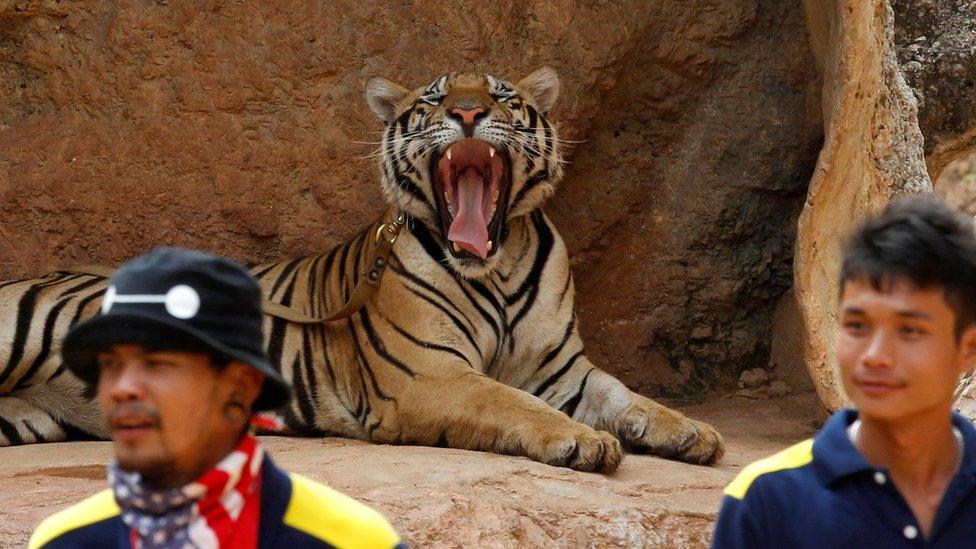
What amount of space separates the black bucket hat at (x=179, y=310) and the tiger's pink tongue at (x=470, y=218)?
3.95 metres

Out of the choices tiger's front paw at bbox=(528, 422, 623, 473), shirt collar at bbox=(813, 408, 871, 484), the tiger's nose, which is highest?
the tiger's nose

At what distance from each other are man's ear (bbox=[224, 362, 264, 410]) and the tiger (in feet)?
11.5

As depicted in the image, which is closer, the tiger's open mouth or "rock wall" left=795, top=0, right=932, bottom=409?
"rock wall" left=795, top=0, right=932, bottom=409

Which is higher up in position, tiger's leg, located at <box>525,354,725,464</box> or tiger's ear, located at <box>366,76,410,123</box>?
tiger's ear, located at <box>366,76,410,123</box>

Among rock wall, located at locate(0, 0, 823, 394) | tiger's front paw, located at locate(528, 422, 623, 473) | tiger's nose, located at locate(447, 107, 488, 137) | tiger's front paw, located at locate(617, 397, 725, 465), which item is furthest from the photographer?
rock wall, located at locate(0, 0, 823, 394)

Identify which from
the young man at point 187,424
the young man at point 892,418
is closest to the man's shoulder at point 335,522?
the young man at point 187,424

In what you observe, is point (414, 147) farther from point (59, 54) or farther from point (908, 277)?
point (908, 277)

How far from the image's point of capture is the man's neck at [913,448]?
2576mm

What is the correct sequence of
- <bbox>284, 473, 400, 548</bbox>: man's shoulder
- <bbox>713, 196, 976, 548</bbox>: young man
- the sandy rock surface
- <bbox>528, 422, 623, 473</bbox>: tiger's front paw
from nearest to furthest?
<bbox>284, 473, 400, 548</bbox>: man's shoulder
<bbox>713, 196, 976, 548</bbox>: young man
the sandy rock surface
<bbox>528, 422, 623, 473</bbox>: tiger's front paw

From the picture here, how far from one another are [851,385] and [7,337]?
480 cm

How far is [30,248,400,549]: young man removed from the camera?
209cm

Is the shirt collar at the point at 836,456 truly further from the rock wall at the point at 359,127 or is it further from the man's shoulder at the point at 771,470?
the rock wall at the point at 359,127

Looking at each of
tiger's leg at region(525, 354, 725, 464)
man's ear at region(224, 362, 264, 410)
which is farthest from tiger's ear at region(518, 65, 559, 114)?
man's ear at region(224, 362, 264, 410)

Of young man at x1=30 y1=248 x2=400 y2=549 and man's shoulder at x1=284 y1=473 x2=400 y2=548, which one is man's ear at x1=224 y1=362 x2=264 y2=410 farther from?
man's shoulder at x1=284 y1=473 x2=400 y2=548
